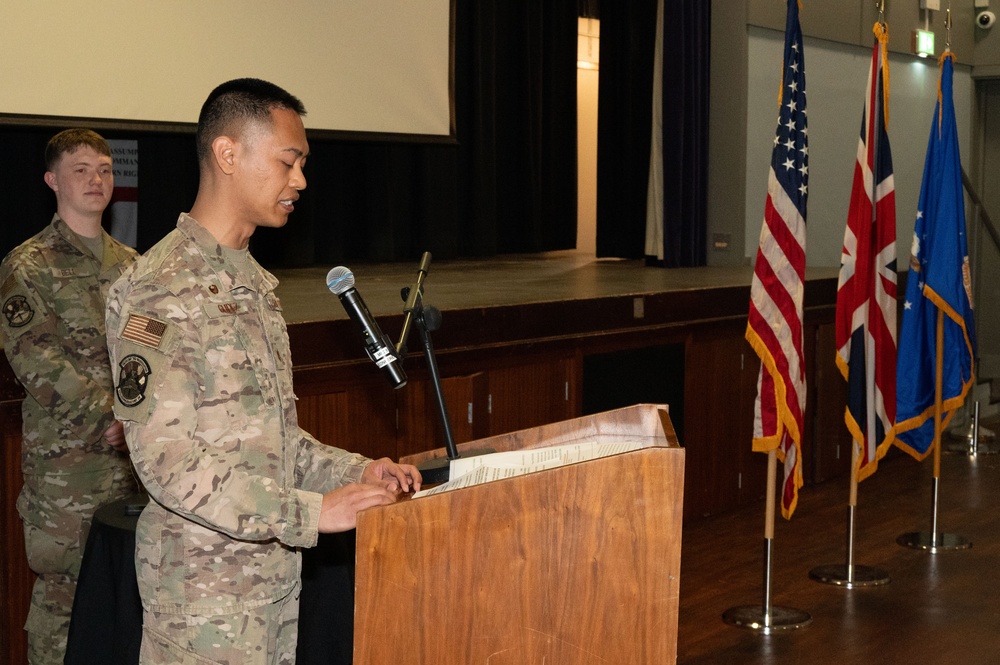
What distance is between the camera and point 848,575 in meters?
4.25

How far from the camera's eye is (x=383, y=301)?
4.30 meters

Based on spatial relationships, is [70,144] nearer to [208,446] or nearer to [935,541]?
[208,446]

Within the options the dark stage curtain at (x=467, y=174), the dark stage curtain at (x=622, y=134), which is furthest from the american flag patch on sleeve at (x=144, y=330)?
the dark stage curtain at (x=622, y=134)

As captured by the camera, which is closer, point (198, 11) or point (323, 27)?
point (198, 11)

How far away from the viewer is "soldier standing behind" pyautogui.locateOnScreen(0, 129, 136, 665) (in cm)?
287

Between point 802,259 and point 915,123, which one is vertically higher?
point 915,123

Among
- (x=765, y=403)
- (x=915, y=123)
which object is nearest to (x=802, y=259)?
(x=765, y=403)

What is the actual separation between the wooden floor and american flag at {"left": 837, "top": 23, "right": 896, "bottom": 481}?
19.8 inches

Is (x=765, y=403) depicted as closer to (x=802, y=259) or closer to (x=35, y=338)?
(x=802, y=259)

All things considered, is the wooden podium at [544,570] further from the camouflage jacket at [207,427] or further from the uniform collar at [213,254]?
the uniform collar at [213,254]

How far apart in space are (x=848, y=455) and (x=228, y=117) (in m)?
5.03

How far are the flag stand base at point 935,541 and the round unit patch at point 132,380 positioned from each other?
392cm

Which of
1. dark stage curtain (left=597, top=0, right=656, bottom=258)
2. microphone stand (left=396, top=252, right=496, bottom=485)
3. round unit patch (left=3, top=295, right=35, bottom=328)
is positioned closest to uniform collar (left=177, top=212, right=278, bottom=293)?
microphone stand (left=396, top=252, right=496, bottom=485)

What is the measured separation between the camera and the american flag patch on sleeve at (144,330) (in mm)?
1528
